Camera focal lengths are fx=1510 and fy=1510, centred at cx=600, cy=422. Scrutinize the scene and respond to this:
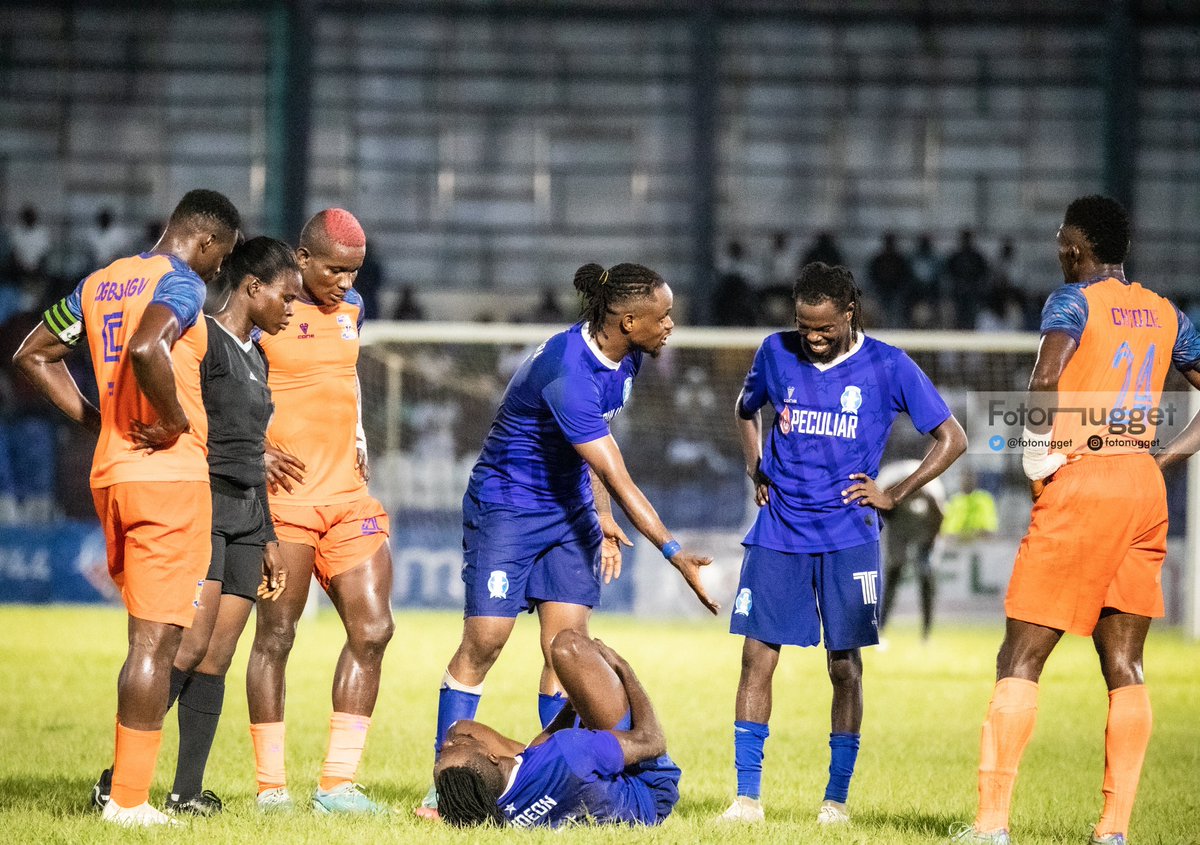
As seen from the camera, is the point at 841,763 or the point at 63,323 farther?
the point at 841,763

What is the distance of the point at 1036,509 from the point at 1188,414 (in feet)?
36.3

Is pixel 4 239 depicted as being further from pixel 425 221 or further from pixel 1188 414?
pixel 1188 414

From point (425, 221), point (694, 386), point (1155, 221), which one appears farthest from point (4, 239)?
point (1155, 221)

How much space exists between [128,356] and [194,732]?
1.70 m

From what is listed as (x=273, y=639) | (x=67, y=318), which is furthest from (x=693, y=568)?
(x=67, y=318)

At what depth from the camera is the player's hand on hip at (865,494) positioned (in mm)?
6652

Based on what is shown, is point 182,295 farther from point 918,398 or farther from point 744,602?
point 918,398

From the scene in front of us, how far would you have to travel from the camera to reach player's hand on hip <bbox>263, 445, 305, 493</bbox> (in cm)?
661

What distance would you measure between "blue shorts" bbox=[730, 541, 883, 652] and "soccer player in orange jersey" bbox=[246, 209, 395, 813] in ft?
5.38

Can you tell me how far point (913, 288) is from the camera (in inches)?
975

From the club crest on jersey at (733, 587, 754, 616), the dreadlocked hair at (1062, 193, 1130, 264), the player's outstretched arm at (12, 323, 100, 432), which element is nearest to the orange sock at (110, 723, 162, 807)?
the player's outstretched arm at (12, 323, 100, 432)

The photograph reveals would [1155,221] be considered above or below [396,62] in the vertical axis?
below

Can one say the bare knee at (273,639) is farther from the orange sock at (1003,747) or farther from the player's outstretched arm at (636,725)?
the orange sock at (1003,747)

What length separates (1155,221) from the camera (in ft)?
85.3
